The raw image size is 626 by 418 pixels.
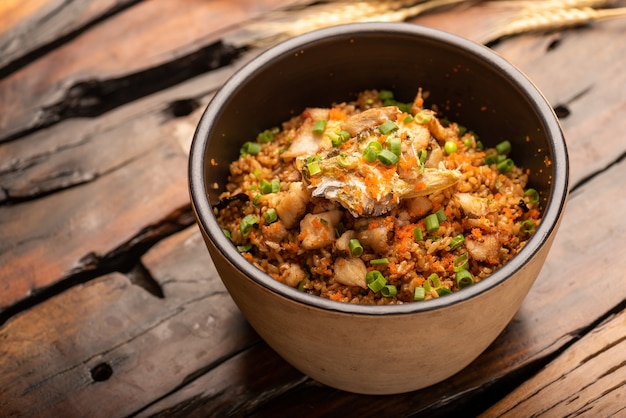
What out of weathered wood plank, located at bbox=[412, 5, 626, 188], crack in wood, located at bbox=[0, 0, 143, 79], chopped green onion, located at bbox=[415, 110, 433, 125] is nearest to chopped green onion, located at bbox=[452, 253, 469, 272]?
chopped green onion, located at bbox=[415, 110, 433, 125]

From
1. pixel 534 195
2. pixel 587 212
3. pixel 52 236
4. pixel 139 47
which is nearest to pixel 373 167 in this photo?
pixel 534 195

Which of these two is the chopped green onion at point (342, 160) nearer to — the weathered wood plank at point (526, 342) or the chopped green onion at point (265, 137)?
the chopped green onion at point (265, 137)

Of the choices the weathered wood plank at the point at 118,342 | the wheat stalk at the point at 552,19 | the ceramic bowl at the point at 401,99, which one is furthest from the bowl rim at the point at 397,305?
the wheat stalk at the point at 552,19

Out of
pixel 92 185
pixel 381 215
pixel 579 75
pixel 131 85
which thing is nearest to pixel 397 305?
pixel 381 215

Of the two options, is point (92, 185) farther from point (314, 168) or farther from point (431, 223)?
point (431, 223)

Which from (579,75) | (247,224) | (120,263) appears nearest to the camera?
(247,224)
